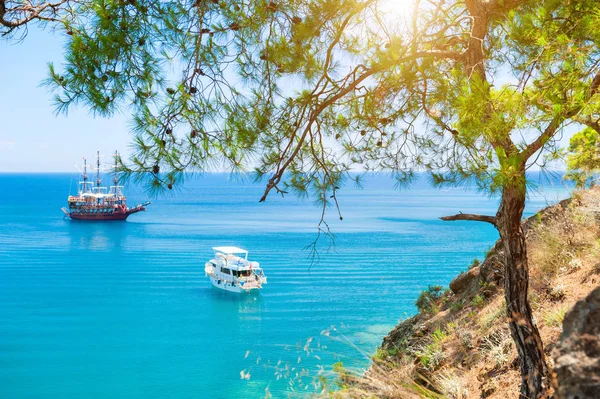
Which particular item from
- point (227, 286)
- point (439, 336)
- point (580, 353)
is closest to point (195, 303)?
point (227, 286)

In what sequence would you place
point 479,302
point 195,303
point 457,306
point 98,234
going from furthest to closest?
point 98,234 → point 195,303 → point 457,306 → point 479,302

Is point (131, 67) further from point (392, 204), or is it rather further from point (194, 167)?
point (392, 204)

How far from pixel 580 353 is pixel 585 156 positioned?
21.9 feet

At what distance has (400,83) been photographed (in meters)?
3.64

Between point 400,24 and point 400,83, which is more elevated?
point 400,24

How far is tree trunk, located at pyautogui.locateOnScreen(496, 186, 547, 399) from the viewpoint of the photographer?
3.06m

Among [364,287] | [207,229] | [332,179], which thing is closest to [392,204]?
[207,229]

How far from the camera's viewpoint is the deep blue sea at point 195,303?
57.2 feet

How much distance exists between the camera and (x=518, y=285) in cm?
320

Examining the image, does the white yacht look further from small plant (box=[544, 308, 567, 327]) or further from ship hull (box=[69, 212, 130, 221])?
ship hull (box=[69, 212, 130, 221])

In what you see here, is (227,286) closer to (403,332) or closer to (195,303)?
(195,303)

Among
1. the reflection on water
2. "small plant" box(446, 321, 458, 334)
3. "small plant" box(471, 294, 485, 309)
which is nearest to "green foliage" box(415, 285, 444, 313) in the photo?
"small plant" box(471, 294, 485, 309)

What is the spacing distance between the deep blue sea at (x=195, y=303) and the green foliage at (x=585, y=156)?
0.50 meters

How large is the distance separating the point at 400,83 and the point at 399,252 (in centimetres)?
3273
